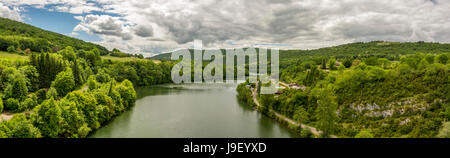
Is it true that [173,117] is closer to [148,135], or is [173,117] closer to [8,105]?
[148,135]

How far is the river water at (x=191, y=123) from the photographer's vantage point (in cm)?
2411

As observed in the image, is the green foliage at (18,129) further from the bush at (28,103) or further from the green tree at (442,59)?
the green tree at (442,59)

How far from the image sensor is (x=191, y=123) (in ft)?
91.8

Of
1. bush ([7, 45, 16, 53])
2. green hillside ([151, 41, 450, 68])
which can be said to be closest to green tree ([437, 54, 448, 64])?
green hillside ([151, 41, 450, 68])

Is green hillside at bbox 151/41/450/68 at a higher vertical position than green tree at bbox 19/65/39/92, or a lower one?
higher

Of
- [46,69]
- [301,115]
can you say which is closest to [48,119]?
[46,69]

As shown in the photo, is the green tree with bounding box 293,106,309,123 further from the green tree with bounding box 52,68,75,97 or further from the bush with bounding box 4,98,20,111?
the green tree with bounding box 52,68,75,97

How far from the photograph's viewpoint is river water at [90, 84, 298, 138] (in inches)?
949

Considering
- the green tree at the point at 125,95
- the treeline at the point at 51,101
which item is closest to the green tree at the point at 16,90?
the treeline at the point at 51,101
